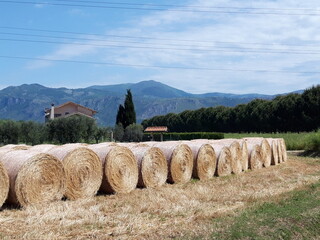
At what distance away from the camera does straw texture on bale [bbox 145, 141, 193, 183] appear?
14430mm

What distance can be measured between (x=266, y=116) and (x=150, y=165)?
46597 mm

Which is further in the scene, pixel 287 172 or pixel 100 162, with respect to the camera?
pixel 287 172

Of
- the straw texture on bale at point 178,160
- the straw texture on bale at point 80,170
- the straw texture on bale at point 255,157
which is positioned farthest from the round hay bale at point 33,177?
the straw texture on bale at point 255,157

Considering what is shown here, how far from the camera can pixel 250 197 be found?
35.9 ft

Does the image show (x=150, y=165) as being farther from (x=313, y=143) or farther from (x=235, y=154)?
(x=313, y=143)

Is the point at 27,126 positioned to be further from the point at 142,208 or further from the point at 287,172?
the point at 142,208

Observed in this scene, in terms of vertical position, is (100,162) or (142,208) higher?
(100,162)

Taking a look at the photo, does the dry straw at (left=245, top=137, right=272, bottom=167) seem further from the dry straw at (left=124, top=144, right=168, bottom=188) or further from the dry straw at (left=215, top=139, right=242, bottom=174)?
the dry straw at (left=124, top=144, right=168, bottom=188)

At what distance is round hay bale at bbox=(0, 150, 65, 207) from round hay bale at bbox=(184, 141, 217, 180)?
6.30m

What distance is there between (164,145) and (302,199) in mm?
5760

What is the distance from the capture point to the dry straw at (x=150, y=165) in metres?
13.1

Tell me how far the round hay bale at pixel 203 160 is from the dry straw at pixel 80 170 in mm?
4936

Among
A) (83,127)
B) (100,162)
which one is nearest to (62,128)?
(83,127)

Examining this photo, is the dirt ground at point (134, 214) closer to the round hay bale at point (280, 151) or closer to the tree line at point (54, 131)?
the round hay bale at point (280, 151)
